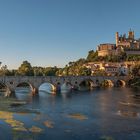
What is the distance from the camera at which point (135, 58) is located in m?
133

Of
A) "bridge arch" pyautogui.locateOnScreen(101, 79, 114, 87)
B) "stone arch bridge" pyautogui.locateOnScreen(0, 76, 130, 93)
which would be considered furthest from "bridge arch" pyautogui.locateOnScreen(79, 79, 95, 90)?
"bridge arch" pyautogui.locateOnScreen(101, 79, 114, 87)

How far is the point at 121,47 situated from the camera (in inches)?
5748

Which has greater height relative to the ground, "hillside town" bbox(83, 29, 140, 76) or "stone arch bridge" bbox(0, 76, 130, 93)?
"hillside town" bbox(83, 29, 140, 76)

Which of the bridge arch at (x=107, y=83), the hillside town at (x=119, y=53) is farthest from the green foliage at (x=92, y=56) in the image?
the bridge arch at (x=107, y=83)

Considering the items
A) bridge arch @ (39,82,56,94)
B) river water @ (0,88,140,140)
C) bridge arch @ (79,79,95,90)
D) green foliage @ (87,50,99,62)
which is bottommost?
river water @ (0,88,140,140)

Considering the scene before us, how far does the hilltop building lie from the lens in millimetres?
143875

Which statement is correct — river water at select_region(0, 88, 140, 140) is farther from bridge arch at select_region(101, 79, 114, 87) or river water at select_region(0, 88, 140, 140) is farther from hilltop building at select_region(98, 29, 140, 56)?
hilltop building at select_region(98, 29, 140, 56)

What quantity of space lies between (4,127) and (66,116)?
8.93 m

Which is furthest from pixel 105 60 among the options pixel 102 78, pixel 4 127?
pixel 4 127

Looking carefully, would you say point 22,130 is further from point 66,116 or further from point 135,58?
point 135,58

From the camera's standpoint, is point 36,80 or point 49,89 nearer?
point 36,80

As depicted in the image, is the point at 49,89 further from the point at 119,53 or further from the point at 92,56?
the point at 92,56

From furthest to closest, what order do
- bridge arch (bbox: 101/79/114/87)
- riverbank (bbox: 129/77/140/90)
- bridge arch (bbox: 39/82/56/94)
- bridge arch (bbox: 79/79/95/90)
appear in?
riverbank (bbox: 129/77/140/90) → bridge arch (bbox: 101/79/114/87) → bridge arch (bbox: 79/79/95/90) → bridge arch (bbox: 39/82/56/94)

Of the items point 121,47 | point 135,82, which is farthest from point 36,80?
point 121,47
